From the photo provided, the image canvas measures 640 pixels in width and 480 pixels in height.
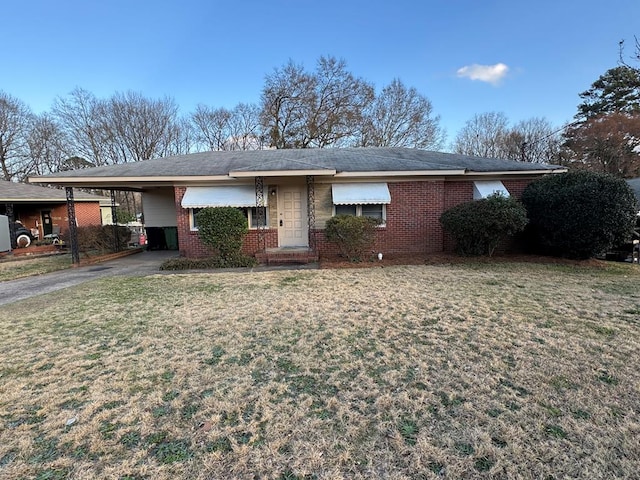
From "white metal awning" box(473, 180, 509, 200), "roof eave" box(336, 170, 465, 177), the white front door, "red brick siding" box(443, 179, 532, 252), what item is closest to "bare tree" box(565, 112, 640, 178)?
"red brick siding" box(443, 179, 532, 252)

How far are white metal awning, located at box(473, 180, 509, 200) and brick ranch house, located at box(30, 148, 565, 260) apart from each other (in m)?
0.03

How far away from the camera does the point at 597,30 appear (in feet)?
38.4

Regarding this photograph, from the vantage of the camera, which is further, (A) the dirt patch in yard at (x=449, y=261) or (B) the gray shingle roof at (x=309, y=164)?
(B) the gray shingle roof at (x=309, y=164)

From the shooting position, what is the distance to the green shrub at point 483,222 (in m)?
9.33

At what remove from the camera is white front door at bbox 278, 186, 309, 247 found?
39.3ft

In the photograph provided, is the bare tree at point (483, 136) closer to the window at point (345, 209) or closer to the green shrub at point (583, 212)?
the green shrub at point (583, 212)

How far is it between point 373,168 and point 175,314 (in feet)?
25.4

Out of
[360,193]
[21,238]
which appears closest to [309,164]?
[360,193]

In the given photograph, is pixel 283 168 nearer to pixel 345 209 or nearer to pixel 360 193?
pixel 360 193

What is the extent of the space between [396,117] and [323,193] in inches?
901

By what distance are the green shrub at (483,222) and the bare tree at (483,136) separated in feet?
90.8

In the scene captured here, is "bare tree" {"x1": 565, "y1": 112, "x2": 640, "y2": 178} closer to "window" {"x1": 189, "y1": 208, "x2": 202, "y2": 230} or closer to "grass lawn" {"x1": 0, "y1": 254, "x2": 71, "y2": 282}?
"window" {"x1": 189, "y1": 208, "x2": 202, "y2": 230}

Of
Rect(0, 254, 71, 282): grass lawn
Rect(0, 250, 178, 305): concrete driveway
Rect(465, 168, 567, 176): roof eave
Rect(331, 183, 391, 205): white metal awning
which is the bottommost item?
Rect(0, 250, 178, 305): concrete driveway

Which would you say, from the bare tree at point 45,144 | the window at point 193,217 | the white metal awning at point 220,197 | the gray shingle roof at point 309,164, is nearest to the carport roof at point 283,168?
the gray shingle roof at point 309,164
